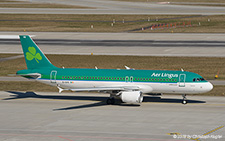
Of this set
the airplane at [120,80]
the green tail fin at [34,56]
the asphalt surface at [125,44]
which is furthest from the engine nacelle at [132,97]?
the asphalt surface at [125,44]

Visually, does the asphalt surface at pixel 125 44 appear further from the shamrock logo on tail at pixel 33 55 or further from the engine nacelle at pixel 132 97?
the engine nacelle at pixel 132 97

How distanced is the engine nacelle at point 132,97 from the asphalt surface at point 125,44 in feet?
119

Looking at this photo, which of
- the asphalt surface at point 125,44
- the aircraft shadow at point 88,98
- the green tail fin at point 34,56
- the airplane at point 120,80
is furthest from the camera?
the asphalt surface at point 125,44

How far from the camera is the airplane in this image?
5062 cm

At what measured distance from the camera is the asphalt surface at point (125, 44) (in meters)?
87.6

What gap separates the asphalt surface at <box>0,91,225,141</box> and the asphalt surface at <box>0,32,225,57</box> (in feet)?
102

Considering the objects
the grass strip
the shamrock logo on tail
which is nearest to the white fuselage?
the shamrock logo on tail

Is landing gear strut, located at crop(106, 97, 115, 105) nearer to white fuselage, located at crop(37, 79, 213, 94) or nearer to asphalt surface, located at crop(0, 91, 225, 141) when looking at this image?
asphalt surface, located at crop(0, 91, 225, 141)

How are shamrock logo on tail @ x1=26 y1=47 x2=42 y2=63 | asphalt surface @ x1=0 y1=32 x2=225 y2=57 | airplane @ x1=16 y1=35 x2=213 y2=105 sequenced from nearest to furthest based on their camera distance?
airplane @ x1=16 y1=35 x2=213 y2=105 → shamrock logo on tail @ x1=26 y1=47 x2=42 y2=63 → asphalt surface @ x1=0 y1=32 x2=225 y2=57

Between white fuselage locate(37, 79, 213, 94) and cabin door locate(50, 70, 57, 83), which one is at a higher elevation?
cabin door locate(50, 70, 57, 83)

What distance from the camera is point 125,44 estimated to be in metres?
96.6

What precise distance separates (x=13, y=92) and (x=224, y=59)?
3819 cm

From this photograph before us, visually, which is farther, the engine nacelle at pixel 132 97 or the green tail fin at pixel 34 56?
the green tail fin at pixel 34 56

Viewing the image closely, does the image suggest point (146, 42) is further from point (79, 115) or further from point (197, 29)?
point (79, 115)
